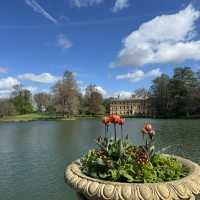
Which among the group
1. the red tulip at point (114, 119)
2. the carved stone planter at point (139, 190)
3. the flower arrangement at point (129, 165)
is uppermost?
the red tulip at point (114, 119)

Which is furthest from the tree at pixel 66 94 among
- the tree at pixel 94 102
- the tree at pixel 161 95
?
the tree at pixel 161 95

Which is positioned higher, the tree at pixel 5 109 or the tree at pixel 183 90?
the tree at pixel 183 90

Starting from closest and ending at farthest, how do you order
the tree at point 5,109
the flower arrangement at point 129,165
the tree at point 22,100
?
the flower arrangement at point 129,165
the tree at point 5,109
the tree at point 22,100

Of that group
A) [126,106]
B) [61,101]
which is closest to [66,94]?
[61,101]

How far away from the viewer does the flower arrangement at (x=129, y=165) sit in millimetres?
3180

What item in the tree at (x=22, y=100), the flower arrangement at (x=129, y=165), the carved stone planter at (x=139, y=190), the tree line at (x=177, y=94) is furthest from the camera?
the tree at (x=22, y=100)

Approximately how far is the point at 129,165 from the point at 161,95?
7965cm

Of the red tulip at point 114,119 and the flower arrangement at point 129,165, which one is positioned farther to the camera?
the red tulip at point 114,119

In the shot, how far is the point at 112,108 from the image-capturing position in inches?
4729

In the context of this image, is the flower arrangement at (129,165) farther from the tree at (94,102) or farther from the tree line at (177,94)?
the tree at (94,102)

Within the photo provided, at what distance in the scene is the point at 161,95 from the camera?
81000 mm

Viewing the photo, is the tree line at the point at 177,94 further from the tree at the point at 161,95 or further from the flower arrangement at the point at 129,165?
the flower arrangement at the point at 129,165

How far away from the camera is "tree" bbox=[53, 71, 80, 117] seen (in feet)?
225

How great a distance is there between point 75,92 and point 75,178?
219ft
